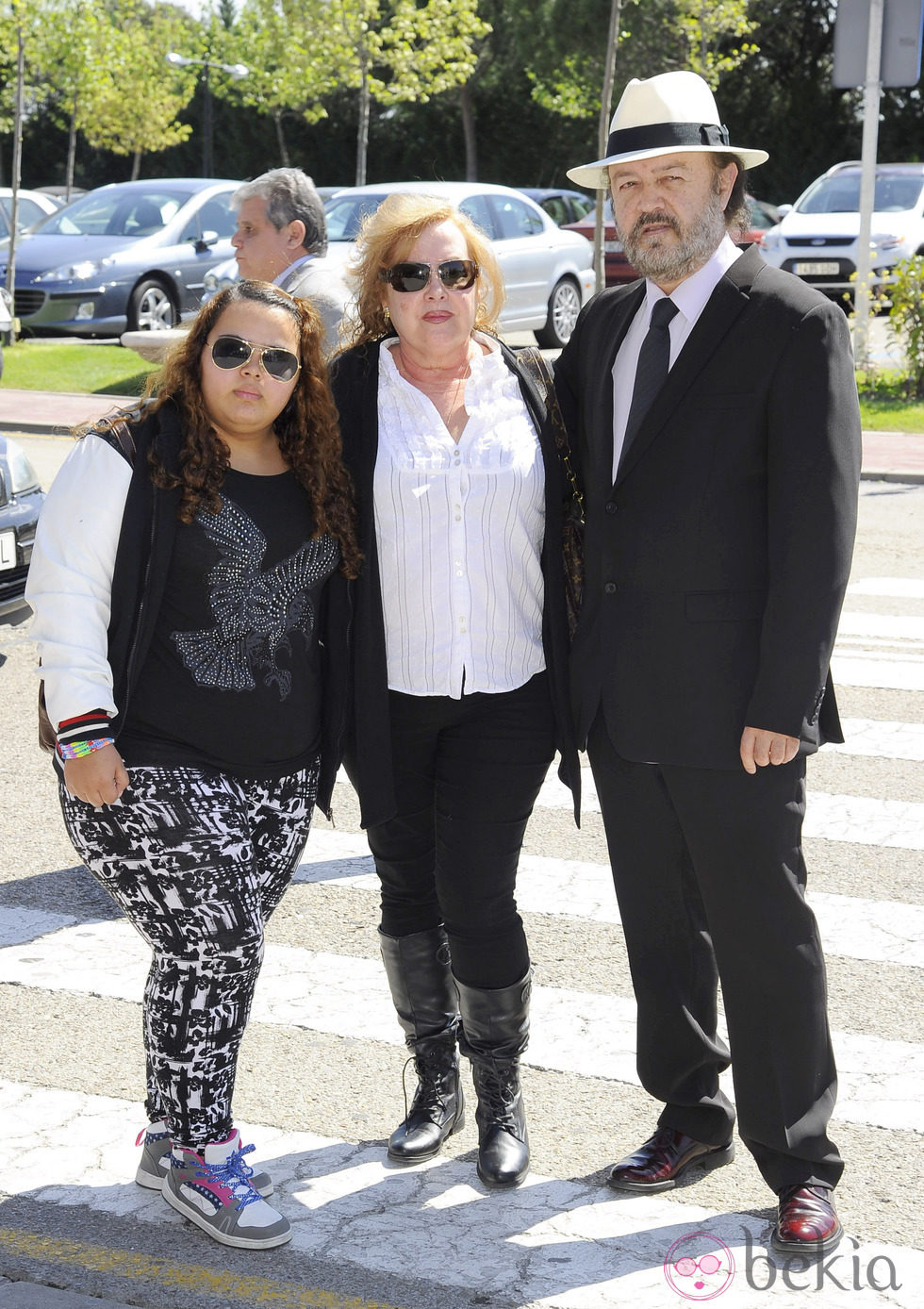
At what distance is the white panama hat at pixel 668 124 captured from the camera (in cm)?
309

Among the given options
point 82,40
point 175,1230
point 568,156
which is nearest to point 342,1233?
point 175,1230

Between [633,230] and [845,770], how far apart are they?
130 inches

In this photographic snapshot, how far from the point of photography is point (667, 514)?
2992 mm

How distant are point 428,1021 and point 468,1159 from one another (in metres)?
0.30

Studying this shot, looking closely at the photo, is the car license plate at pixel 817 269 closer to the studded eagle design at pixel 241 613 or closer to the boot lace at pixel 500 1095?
the boot lace at pixel 500 1095

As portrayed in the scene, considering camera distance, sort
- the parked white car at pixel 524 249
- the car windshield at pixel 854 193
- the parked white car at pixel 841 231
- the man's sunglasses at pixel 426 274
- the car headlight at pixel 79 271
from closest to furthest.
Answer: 1. the man's sunglasses at pixel 426 274
2. the parked white car at pixel 524 249
3. the car headlight at pixel 79 271
4. the parked white car at pixel 841 231
5. the car windshield at pixel 854 193

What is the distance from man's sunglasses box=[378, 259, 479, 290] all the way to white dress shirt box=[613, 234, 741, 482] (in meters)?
0.35

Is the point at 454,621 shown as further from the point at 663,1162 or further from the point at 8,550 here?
the point at 8,550

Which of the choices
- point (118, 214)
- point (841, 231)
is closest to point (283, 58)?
point (118, 214)

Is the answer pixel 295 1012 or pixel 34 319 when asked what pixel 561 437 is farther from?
pixel 34 319

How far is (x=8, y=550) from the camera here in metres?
7.23

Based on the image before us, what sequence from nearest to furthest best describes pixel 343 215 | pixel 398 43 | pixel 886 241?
pixel 343 215, pixel 886 241, pixel 398 43

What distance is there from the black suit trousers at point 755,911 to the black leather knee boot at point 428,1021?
1.61 feet

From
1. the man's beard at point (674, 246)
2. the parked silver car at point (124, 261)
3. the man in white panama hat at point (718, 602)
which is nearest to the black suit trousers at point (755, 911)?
the man in white panama hat at point (718, 602)
